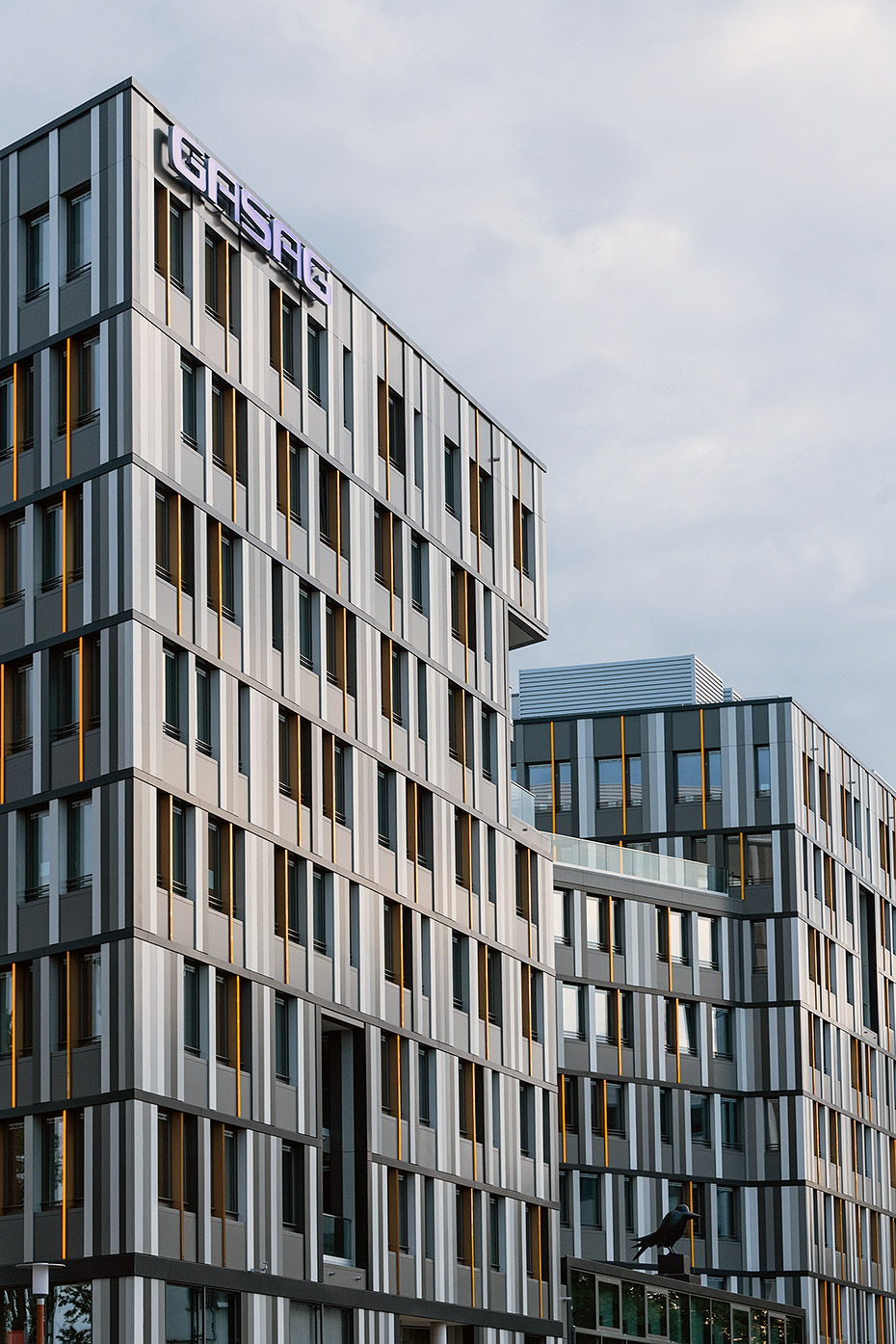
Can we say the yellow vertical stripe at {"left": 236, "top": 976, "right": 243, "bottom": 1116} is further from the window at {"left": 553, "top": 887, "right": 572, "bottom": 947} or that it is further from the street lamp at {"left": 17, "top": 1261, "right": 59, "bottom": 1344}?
the window at {"left": 553, "top": 887, "right": 572, "bottom": 947}

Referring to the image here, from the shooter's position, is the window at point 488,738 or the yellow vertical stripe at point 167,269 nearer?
the yellow vertical stripe at point 167,269

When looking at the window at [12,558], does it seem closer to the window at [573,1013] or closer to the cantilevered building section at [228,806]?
the cantilevered building section at [228,806]

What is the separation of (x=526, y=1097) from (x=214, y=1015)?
734 inches

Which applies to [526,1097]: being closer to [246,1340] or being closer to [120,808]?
[246,1340]

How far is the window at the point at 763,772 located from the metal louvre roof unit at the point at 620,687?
17684 mm

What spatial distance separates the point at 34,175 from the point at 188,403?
7.03 metres

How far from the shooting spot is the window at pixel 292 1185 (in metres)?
56.6

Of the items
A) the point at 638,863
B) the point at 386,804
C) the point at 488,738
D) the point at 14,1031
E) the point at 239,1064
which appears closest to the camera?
the point at 14,1031

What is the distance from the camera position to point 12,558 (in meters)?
56.5

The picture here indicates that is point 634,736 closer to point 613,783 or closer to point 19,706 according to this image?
point 613,783

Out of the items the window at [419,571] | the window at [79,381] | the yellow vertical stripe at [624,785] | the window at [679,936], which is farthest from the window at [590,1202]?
the window at [79,381]

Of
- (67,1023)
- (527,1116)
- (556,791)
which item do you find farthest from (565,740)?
(67,1023)

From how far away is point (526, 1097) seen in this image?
231ft

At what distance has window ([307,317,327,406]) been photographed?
63.1 m
